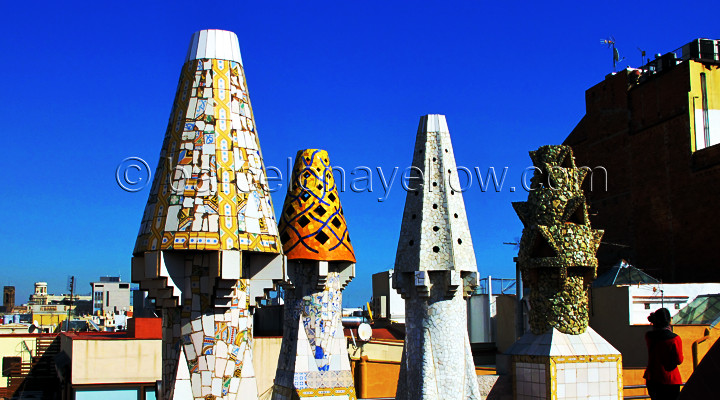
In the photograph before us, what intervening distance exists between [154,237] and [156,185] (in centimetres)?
56

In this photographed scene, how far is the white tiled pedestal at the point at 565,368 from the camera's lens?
12281mm

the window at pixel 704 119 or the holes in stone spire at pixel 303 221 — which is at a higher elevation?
the window at pixel 704 119

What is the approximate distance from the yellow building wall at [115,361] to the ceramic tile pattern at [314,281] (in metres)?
6.29

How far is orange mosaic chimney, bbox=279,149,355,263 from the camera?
13.0 meters

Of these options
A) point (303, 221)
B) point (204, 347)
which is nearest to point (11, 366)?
point (303, 221)

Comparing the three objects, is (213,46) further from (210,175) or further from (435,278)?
(435,278)

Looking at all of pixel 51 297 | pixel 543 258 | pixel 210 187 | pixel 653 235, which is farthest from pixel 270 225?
pixel 51 297

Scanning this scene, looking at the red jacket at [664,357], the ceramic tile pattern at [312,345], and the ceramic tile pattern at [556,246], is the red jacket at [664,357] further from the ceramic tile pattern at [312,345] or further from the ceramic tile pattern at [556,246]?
the ceramic tile pattern at [312,345]

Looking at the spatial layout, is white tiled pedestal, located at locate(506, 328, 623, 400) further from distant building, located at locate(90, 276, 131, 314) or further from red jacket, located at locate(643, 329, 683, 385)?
distant building, located at locate(90, 276, 131, 314)

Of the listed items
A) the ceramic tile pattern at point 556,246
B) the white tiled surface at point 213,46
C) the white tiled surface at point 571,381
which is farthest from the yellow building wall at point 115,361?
the white tiled surface at point 213,46

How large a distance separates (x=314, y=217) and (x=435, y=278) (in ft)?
7.00

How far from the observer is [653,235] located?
30703 mm

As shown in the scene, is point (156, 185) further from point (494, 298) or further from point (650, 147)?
point (650, 147)

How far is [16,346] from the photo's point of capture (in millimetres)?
26344
